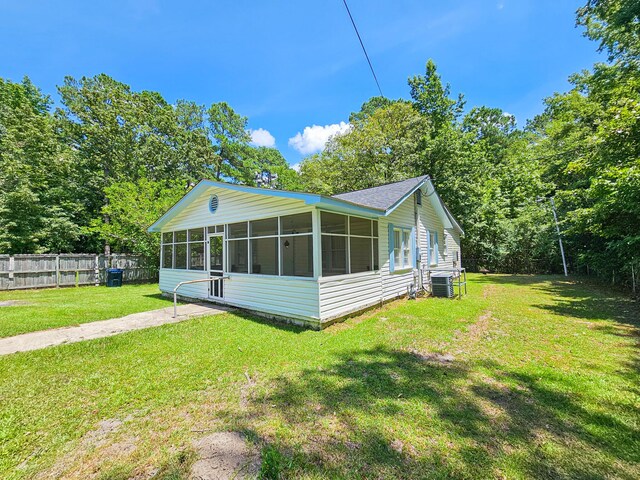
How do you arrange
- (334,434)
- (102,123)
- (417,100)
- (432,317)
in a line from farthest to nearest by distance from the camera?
(417,100) < (102,123) < (432,317) < (334,434)

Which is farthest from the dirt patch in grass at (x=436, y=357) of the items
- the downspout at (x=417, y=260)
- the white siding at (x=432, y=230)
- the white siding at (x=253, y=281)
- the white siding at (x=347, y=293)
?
the white siding at (x=432, y=230)

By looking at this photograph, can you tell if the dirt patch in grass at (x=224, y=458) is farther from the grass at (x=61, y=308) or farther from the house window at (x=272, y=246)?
the grass at (x=61, y=308)

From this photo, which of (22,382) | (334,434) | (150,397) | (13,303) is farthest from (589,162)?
(13,303)

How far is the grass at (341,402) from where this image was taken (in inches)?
88.3

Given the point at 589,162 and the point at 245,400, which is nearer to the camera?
the point at 245,400

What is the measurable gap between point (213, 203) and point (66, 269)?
991 centimetres

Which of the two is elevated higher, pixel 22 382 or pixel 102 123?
pixel 102 123

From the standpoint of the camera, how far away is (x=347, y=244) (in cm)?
688

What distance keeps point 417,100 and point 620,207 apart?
17090 mm

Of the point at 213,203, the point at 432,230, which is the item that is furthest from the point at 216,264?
the point at 432,230

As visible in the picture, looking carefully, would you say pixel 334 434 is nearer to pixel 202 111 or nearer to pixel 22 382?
pixel 22 382

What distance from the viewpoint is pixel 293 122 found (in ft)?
85.3

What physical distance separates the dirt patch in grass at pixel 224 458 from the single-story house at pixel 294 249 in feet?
11.2

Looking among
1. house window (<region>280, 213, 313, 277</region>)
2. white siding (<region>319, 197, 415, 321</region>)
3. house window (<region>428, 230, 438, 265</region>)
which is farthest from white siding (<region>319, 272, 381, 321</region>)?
house window (<region>428, 230, 438, 265</region>)
